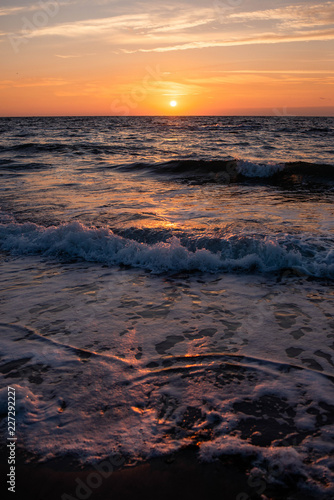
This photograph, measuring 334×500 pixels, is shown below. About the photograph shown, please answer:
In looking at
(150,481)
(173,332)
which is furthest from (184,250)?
(150,481)

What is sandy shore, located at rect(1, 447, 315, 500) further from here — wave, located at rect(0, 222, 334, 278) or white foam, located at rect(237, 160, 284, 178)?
white foam, located at rect(237, 160, 284, 178)

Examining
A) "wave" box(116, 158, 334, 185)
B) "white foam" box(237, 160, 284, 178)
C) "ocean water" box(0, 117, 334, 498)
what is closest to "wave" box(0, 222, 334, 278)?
"ocean water" box(0, 117, 334, 498)

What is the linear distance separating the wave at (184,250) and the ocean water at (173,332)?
1.0 inches

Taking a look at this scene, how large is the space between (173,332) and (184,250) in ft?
7.36

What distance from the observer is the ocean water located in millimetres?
2318

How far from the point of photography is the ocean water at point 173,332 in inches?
91.3

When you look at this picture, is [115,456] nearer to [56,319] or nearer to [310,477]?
[310,477]

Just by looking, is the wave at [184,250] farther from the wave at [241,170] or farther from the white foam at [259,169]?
the white foam at [259,169]

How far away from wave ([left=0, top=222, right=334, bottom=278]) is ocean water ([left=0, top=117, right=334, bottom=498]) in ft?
0.08

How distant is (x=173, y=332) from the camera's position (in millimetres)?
3596

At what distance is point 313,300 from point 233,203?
211 inches

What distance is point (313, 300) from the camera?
4297mm

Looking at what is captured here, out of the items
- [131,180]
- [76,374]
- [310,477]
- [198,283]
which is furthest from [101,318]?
[131,180]

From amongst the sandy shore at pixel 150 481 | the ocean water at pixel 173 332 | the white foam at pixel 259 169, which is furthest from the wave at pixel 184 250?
the white foam at pixel 259 169
